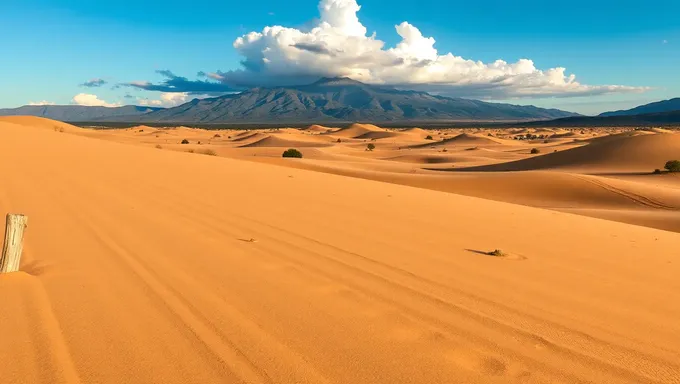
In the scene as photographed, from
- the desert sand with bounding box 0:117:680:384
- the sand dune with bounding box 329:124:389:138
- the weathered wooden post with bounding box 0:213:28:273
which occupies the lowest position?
the sand dune with bounding box 329:124:389:138

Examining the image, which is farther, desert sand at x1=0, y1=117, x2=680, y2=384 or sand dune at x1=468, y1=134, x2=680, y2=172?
sand dune at x1=468, y1=134, x2=680, y2=172

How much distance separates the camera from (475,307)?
16.1 ft

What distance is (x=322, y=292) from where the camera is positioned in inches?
207

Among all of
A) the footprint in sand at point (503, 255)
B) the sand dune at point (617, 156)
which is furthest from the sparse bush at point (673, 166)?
the footprint in sand at point (503, 255)

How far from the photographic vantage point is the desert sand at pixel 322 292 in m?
3.76

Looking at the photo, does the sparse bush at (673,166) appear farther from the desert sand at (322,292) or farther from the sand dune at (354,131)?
the sand dune at (354,131)

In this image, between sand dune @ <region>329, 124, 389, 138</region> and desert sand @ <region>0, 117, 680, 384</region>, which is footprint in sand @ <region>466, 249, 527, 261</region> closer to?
desert sand @ <region>0, 117, 680, 384</region>

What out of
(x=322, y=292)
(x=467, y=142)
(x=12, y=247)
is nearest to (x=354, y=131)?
(x=467, y=142)

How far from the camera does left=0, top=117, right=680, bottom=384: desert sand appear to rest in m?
3.76

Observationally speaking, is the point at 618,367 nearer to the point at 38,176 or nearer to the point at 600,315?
the point at 600,315

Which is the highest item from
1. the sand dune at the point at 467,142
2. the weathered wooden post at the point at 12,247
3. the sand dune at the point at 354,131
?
the weathered wooden post at the point at 12,247

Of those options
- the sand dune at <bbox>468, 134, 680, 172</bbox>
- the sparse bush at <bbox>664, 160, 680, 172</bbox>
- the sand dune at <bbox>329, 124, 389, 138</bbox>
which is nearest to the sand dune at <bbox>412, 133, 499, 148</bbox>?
the sand dune at <bbox>329, 124, 389, 138</bbox>

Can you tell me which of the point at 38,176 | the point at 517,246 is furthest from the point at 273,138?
the point at 517,246

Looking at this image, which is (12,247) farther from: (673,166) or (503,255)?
(673,166)
